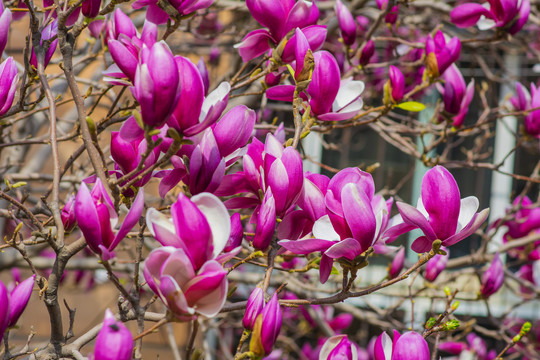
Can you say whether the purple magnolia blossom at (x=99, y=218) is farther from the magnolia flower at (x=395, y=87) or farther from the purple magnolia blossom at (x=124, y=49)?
the magnolia flower at (x=395, y=87)

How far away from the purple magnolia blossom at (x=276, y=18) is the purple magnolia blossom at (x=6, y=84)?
1.09 feet

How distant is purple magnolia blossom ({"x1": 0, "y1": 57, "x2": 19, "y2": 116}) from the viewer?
2.77 ft

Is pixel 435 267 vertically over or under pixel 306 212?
under

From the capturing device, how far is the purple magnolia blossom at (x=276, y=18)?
0.93m

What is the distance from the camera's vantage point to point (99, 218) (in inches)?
24.4

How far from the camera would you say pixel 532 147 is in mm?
2471

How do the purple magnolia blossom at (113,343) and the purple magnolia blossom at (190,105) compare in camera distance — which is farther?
the purple magnolia blossom at (190,105)

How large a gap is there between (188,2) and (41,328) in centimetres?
314

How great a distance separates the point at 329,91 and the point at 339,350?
13.7 inches

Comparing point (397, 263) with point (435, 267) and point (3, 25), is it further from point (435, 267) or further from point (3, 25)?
point (3, 25)

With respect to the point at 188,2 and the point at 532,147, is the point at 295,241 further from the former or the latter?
the point at 532,147

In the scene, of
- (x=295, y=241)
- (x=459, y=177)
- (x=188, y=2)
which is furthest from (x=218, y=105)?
(x=459, y=177)

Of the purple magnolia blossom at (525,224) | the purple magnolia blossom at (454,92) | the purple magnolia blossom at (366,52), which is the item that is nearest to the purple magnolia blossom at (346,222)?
the purple magnolia blossom at (454,92)

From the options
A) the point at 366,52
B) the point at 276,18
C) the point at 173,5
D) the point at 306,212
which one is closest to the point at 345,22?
the point at 366,52
